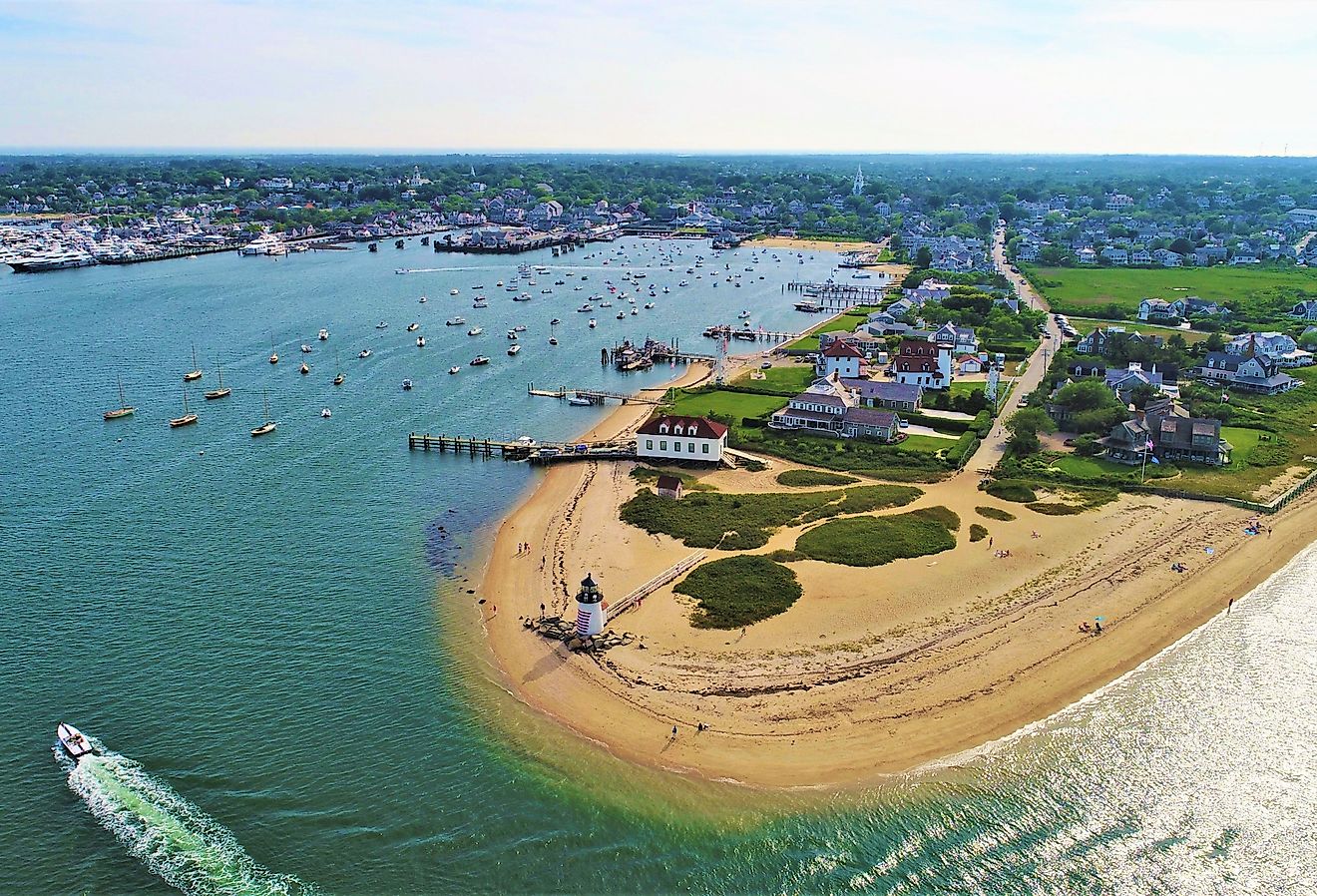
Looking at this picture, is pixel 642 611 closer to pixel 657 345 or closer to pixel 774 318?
pixel 657 345

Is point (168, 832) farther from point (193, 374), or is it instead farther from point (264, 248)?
point (264, 248)

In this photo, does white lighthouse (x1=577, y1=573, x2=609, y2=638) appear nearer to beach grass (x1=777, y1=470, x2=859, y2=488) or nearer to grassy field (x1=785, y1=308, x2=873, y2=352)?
beach grass (x1=777, y1=470, x2=859, y2=488)

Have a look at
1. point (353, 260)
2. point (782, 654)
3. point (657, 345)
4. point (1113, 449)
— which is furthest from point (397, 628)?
point (353, 260)

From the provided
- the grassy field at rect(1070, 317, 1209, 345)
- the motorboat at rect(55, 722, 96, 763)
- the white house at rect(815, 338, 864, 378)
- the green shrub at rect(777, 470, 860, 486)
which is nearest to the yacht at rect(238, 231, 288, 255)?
the white house at rect(815, 338, 864, 378)

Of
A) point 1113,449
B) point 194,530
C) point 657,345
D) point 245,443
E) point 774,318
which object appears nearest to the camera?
point 194,530

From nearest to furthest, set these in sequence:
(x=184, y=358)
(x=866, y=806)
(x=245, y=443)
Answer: (x=866, y=806), (x=245, y=443), (x=184, y=358)

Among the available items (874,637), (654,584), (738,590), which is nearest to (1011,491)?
(874,637)
